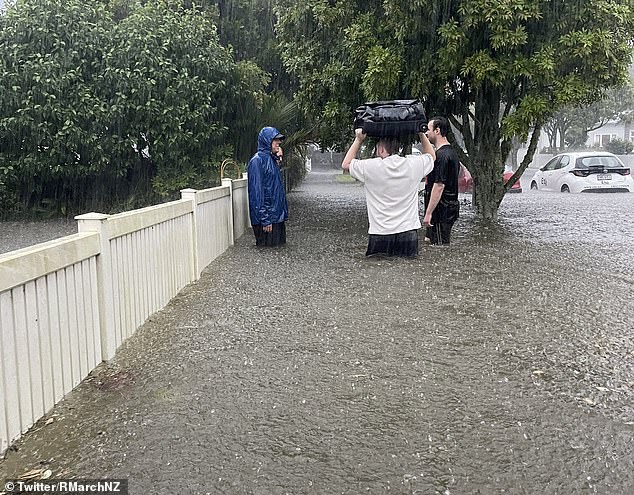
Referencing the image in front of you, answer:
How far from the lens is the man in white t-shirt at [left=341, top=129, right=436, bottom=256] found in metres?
8.16

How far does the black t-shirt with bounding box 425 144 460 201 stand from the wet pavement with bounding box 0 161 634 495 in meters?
1.87

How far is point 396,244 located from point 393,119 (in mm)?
1601

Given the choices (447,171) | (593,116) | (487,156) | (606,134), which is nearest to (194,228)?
(447,171)

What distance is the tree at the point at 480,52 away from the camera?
932cm

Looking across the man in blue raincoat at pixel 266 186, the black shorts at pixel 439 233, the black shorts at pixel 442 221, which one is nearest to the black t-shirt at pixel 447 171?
the black shorts at pixel 442 221

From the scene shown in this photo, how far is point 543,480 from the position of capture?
2.98 metres

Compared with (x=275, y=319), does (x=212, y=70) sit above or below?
above

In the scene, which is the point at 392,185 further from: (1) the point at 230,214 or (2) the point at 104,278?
(2) the point at 104,278

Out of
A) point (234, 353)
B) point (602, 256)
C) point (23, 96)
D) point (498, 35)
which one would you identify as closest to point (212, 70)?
point (23, 96)

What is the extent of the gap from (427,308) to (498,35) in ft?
16.0

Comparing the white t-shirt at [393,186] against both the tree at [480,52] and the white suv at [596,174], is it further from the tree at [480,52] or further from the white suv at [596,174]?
the white suv at [596,174]

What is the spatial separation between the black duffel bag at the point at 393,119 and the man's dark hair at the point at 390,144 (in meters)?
0.09

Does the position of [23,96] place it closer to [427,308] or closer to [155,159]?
[155,159]

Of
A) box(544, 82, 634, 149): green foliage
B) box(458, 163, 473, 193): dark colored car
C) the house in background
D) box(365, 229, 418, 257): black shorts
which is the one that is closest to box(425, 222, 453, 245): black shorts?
box(365, 229, 418, 257): black shorts
